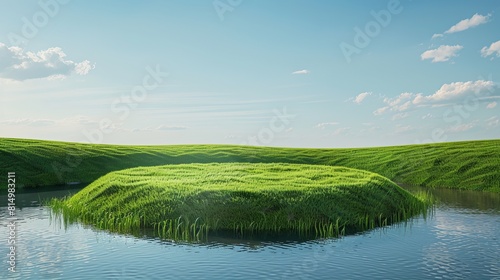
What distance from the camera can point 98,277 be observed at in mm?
16953

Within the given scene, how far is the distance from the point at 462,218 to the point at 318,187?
959 centimetres

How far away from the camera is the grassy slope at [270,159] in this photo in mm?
55866

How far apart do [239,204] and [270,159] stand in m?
48.0

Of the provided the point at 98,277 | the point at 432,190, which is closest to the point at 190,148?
the point at 432,190

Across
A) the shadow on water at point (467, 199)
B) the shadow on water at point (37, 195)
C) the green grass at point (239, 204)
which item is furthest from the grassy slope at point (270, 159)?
the green grass at point (239, 204)

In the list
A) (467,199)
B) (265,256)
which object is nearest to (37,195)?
(265,256)

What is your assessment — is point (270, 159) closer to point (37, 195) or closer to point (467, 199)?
point (467, 199)

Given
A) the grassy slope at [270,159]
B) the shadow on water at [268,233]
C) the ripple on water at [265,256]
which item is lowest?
the ripple on water at [265,256]

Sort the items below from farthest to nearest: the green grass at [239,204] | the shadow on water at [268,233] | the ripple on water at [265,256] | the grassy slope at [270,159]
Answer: the grassy slope at [270,159]
the green grass at [239,204]
the shadow on water at [268,233]
the ripple on water at [265,256]

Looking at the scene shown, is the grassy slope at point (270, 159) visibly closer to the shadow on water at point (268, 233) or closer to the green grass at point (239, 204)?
the shadow on water at point (268, 233)

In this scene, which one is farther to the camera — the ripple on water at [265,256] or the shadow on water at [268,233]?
the shadow on water at [268,233]

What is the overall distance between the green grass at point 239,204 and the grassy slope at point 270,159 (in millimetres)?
23632

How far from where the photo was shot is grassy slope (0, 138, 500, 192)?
5587 cm

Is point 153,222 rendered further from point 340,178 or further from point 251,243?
point 340,178
